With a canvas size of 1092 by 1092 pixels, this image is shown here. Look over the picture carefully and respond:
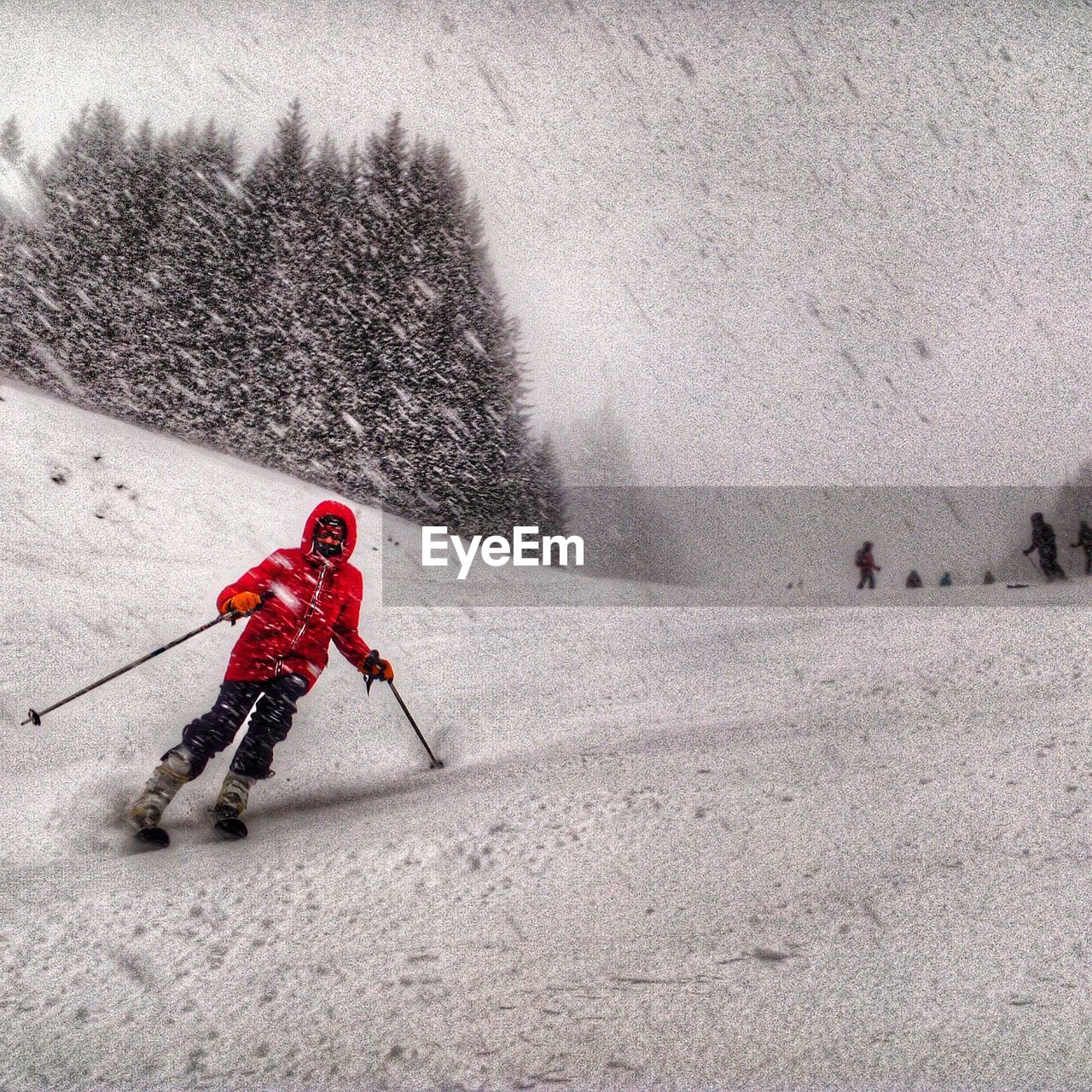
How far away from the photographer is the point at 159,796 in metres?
3.83

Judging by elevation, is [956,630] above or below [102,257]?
below

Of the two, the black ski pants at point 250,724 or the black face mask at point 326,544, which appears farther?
the black face mask at point 326,544

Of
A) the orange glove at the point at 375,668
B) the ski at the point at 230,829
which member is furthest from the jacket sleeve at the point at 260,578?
the ski at the point at 230,829

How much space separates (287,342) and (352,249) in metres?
2.58

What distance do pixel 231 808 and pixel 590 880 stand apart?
185 centimetres

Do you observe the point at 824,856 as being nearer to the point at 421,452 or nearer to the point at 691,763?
→ the point at 691,763

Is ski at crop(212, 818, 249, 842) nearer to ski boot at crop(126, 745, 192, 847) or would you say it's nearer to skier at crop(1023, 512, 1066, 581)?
ski boot at crop(126, 745, 192, 847)

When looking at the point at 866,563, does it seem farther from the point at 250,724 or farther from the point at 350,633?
the point at 250,724

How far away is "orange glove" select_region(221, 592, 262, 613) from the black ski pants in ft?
1.42

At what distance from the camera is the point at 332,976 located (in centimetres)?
262

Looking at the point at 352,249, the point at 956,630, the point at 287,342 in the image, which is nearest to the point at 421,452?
the point at 287,342

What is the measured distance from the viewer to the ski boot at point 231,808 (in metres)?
3.80

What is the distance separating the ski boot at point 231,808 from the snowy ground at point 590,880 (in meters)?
0.10

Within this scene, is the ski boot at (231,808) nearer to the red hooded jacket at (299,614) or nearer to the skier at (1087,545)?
the red hooded jacket at (299,614)
